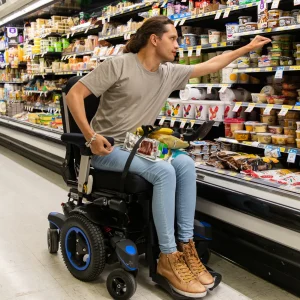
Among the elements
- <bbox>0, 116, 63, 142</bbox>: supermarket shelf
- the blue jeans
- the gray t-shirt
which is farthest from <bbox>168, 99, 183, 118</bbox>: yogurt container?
<bbox>0, 116, 63, 142</bbox>: supermarket shelf

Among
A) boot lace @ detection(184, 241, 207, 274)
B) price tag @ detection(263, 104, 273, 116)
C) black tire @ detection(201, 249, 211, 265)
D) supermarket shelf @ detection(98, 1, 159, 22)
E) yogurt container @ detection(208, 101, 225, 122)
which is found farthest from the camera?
supermarket shelf @ detection(98, 1, 159, 22)

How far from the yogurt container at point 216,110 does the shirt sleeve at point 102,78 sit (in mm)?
1369

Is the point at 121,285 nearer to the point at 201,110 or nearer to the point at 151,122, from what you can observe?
the point at 151,122

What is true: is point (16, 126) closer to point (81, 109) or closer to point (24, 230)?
point (24, 230)

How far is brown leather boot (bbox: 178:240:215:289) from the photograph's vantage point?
2232 millimetres

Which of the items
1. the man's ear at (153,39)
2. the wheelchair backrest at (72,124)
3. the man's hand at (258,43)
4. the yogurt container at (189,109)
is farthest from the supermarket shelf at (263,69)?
the wheelchair backrest at (72,124)

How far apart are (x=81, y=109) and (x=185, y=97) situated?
1.74 metres

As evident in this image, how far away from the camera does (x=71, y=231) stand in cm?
251

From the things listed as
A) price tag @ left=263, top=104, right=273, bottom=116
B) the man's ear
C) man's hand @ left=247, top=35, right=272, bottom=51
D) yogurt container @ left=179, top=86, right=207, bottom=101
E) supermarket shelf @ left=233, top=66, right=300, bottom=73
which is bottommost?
price tag @ left=263, top=104, right=273, bottom=116

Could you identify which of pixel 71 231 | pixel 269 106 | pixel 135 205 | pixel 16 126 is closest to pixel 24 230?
pixel 71 231

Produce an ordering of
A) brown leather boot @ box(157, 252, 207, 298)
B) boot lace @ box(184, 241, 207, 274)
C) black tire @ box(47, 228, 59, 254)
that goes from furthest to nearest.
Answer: black tire @ box(47, 228, 59, 254)
boot lace @ box(184, 241, 207, 274)
brown leather boot @ box(157, 252, 207, 298)

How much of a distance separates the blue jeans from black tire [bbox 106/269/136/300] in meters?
0.22

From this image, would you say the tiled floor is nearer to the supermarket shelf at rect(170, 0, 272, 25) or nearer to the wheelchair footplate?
the wheelchair footplate

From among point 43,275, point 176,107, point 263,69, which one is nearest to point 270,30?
point 263,69
